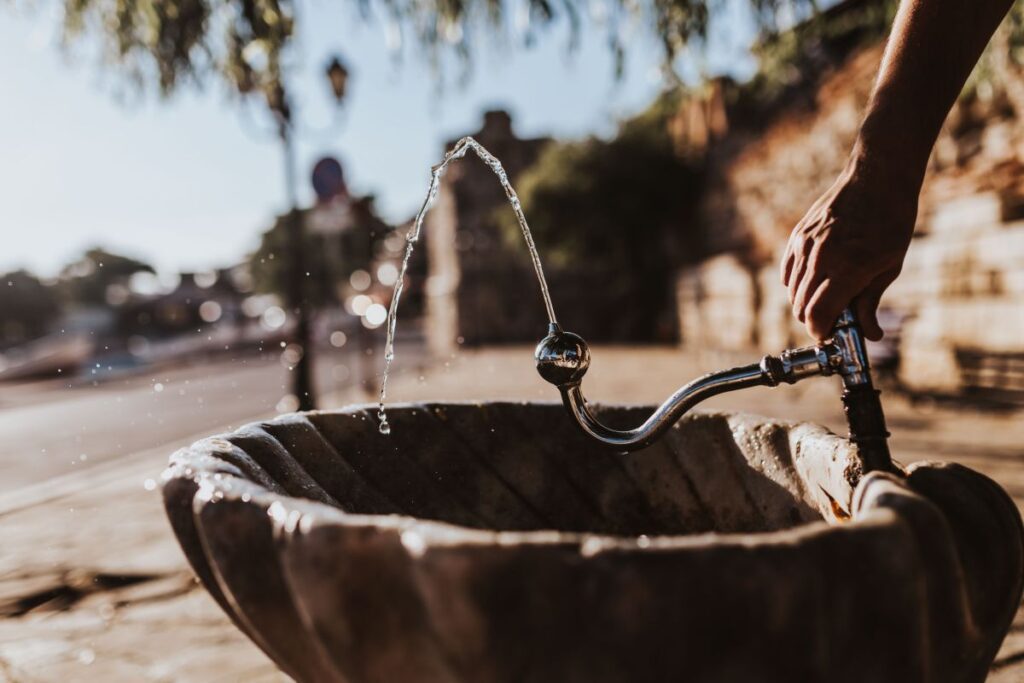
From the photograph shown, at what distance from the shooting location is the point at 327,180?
8703mm

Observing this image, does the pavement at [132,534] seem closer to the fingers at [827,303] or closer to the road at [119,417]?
the road at [119,417]

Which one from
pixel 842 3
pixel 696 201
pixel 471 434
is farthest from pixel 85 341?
pixel 471 434

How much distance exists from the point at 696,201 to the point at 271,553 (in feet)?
58.5

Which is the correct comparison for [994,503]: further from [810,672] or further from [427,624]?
[427,624]

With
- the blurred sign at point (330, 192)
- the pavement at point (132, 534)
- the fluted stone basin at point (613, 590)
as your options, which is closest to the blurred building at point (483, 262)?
the blurred sign at point (330, 192)

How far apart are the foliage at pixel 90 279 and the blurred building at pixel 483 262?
162ft

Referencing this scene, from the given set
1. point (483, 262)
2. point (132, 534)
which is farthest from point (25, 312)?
point (132, 534)

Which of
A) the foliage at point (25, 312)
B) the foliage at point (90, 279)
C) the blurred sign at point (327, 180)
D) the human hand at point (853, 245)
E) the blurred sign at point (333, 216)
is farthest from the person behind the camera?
the foliage at point (90, 279)

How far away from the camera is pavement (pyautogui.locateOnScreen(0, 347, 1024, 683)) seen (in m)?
2.02

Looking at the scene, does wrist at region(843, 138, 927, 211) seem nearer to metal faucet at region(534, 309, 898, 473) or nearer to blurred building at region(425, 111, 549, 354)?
metal faucet at region(534, 309, 898, 473)

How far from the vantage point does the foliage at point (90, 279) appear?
69.4m

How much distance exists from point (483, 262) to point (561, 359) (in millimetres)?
24050

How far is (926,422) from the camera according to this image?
566 centimetres

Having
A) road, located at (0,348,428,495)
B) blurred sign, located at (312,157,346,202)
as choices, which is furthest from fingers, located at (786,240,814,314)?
blurred sign, located at (312,157,346,202)
